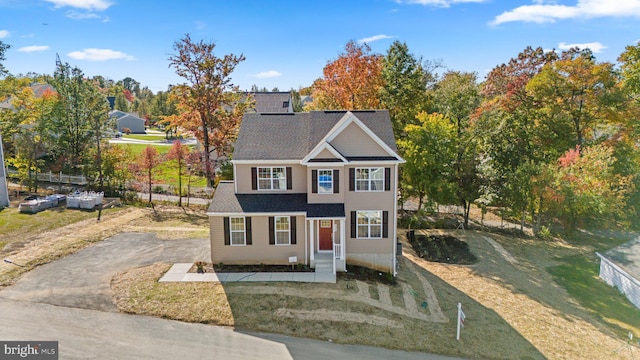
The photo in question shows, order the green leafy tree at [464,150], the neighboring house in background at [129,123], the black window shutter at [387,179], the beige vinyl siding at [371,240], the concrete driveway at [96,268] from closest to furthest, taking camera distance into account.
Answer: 1. the concrete driveway at [96,268]
2. the black window shutter at [387,179]
3. the beige vinyl siding at [371,240]
4. the green leafy tree at [464,150]
5. the neighboring house in background at [129,123]

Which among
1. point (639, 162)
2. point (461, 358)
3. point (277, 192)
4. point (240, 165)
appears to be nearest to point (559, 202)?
point (639, 162)

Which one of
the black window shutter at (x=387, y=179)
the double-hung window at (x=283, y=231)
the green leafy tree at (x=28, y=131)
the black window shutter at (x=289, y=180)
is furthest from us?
the green leafy tree at (x=28, y=131)

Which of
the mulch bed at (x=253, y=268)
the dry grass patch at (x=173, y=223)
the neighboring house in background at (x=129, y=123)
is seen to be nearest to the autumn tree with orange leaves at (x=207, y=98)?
the dry grass patch at (x=173, y=223)

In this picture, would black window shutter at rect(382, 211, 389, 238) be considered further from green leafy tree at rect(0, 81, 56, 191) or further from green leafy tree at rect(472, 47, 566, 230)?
green leafy tree at rect(0, 81, 56, 191)

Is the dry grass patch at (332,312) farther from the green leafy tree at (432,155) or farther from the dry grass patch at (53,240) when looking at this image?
the green leafy tree at (432,155)

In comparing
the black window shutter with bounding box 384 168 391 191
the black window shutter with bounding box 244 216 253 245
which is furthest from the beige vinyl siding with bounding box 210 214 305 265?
the black window shutter with bounding box 384 168 391 191

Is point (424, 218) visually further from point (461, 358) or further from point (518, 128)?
point (461, 358)
